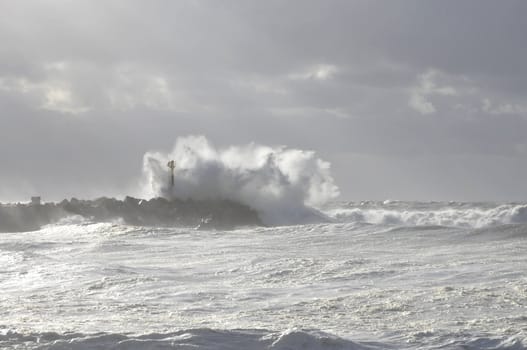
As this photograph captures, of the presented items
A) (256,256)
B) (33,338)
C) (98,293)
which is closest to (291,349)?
(33,338)

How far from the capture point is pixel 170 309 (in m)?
10.2

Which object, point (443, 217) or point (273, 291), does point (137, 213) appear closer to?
point (443, 217)

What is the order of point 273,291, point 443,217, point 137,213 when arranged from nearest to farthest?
point 273,291 < point 137,213 < point 443,217

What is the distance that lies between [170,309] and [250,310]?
0.95 meters

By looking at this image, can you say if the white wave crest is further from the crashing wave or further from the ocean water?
the ocean water

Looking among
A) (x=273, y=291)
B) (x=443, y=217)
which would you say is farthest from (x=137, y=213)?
(x=273, y=291)

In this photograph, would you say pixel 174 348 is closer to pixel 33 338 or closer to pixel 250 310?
pixel 33 338

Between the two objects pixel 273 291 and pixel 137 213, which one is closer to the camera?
pixel 273 291

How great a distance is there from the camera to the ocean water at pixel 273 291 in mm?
7828

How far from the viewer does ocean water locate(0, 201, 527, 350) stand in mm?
7828

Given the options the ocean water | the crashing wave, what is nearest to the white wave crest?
the crashing wave

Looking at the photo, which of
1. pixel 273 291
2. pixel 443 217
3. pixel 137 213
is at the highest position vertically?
pixel 137 213

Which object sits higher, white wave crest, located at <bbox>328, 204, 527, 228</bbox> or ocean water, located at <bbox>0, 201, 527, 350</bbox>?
white wave crest, located at <bbox>328, 204, 527, 228</bbox>

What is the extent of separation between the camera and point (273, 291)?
11766 millimetres
